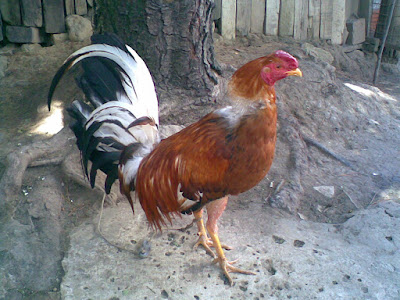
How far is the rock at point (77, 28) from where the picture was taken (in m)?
5.45

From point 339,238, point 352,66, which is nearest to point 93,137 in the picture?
point 339,238

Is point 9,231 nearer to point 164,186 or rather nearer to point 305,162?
point 164,186

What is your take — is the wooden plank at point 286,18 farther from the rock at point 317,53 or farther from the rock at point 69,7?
the rock at point 69,7

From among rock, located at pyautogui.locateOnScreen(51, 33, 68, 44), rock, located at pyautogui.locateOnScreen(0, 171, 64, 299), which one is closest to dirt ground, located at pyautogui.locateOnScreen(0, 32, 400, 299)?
rock, located at pyautogui.locateOnScreen(0, 171, 64, 299)

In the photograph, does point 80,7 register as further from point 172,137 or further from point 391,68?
point 391,68

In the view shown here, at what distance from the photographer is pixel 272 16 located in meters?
7.03

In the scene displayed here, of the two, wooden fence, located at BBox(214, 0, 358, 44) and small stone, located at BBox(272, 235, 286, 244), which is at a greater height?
wooden fence, located at BBox(214, 0, 358, 44)

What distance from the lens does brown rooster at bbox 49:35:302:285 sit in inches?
97.2

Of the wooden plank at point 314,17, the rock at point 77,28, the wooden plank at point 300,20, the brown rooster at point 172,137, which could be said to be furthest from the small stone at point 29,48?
the wooden plank at point 314,17

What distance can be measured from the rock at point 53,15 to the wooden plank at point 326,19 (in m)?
5.26

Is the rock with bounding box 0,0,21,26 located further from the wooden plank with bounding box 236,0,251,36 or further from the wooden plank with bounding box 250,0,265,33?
the wooden plank with bounding box 250,0,265,33

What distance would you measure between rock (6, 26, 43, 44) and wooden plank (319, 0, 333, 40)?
5.70 meters

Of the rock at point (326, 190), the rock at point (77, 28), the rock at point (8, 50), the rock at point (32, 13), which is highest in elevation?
the rock at point (32, 13)

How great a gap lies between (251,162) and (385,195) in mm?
2330
